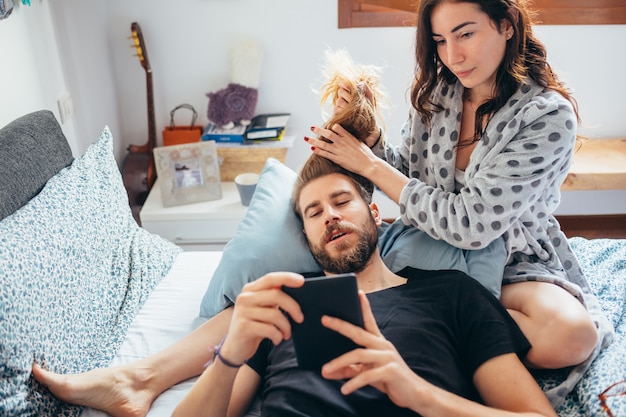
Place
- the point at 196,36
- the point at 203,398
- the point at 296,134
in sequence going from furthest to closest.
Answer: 1. the point at 296,134
2. the point at 196,36
3. the point at 203,398

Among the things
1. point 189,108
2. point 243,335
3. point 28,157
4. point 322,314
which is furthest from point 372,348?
point 189,108

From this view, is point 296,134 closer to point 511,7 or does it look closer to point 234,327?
point 511,7

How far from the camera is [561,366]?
51.1 inches

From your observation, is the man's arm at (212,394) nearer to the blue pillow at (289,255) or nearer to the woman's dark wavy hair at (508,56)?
the blue pillow at (289,255)

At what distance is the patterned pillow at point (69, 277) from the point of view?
44.7 inches

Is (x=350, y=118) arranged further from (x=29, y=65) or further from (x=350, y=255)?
(x=29, y=65)

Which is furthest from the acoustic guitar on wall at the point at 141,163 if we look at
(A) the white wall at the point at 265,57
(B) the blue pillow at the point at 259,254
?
(B) the blue pillow at the point at 259,254

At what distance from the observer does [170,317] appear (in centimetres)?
160

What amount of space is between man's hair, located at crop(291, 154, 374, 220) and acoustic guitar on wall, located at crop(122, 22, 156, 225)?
111 centimetres

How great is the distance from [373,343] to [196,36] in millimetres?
1969

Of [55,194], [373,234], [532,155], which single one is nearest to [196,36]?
[55,194]

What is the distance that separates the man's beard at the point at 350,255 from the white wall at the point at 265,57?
129cm

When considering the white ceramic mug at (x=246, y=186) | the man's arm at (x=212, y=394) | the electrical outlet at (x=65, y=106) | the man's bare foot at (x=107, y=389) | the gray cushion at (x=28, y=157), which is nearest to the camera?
the man's arm at (x=212, y=394)

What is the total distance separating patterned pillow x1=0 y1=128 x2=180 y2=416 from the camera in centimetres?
113
